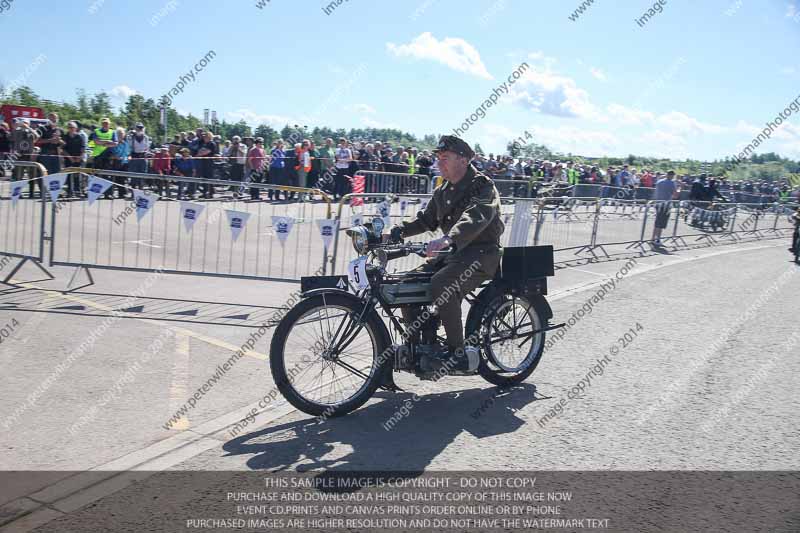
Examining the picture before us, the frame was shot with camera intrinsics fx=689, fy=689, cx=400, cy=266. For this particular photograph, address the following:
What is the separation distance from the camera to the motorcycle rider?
17.4 ft

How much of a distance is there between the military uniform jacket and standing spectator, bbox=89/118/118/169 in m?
14.3

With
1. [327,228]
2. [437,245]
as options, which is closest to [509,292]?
[437,245]

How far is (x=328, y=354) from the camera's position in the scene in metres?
5.19

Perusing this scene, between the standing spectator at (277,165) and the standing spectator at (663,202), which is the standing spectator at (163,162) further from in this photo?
the standing spectator at (663,202)

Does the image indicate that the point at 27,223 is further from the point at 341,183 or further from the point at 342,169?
the point at 342,169

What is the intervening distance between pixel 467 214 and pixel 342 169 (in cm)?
1749

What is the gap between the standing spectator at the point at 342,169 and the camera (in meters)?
22.4

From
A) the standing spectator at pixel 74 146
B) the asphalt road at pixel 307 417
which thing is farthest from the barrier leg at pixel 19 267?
the standing spectator at pixel 74 146

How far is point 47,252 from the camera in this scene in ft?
32.2

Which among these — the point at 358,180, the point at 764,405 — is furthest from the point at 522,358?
the point at 358,180

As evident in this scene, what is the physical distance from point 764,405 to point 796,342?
2.96m

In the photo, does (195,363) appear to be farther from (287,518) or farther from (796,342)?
(796,342)

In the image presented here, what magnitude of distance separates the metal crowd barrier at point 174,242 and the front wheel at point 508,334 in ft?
10.5

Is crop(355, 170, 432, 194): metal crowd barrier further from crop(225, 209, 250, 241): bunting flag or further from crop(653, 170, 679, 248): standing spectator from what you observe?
crop(225, 209, 250, 241): bunting flag
